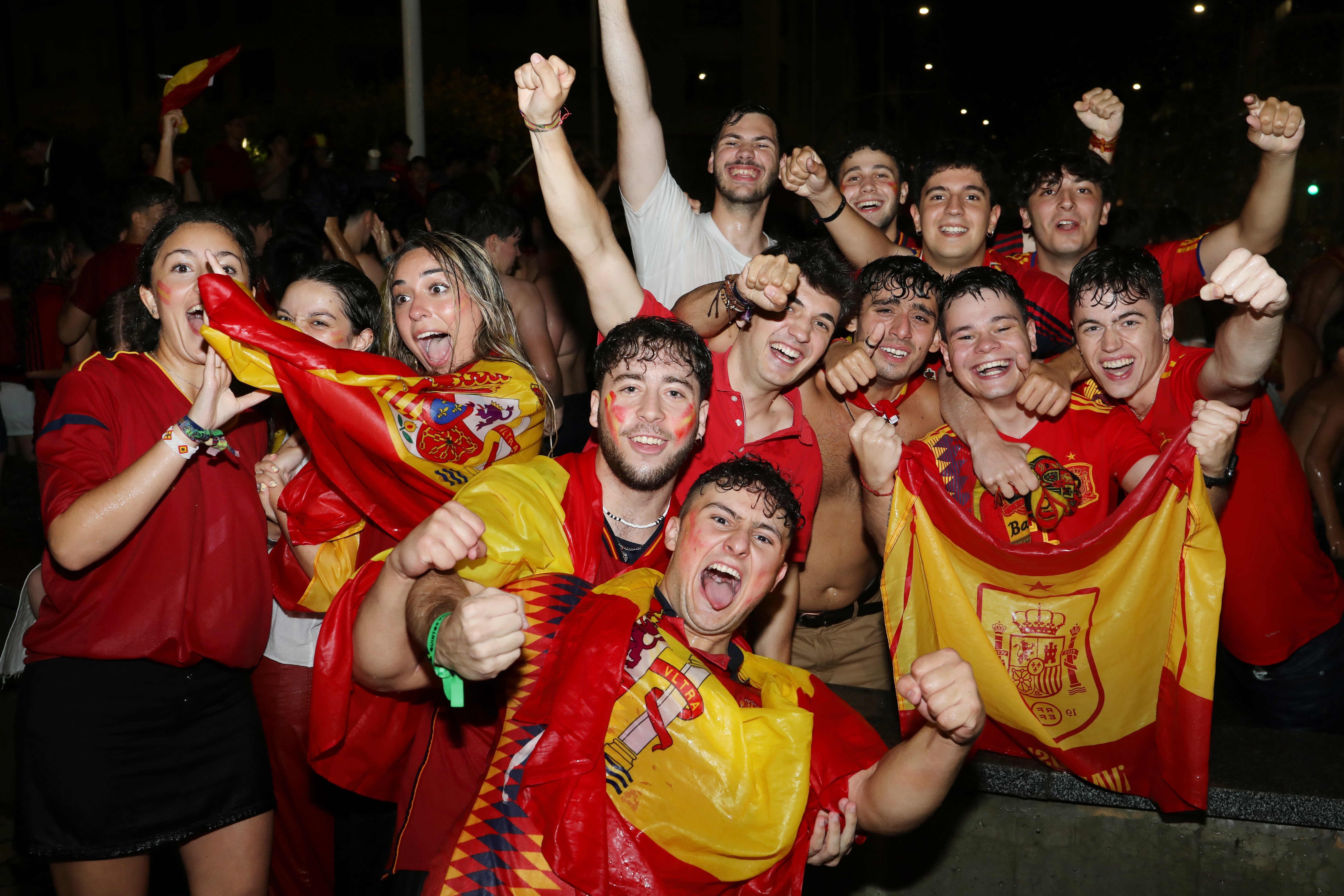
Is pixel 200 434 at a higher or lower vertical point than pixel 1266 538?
higher

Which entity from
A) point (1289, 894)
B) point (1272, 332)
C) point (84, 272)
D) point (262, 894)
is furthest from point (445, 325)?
point (84, 272)

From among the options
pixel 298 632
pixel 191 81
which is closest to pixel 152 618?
pixel 298 632

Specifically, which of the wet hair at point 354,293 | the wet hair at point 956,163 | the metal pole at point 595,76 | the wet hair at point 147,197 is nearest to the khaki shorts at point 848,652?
the wet hair at point 956,163

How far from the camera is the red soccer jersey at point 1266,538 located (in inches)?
137

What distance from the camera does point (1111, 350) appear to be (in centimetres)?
341

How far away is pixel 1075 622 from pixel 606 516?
1.46 m

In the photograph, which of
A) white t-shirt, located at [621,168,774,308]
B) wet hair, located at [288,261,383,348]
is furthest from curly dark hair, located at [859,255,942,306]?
wet hair, located at [288,261,383,348]

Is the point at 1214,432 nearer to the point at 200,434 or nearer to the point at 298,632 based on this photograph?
the point at 200,434

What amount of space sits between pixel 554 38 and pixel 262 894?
122 feet

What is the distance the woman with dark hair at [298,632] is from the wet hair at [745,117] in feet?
5.63

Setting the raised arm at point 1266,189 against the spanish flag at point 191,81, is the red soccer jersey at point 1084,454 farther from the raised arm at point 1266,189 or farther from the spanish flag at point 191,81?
the spanish flag at point 191,81

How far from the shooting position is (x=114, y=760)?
286 centimetres

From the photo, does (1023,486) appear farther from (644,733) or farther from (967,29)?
(967,29)

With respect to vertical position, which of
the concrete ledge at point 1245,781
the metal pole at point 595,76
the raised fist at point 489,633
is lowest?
the concrete ledge at point 1245,781
